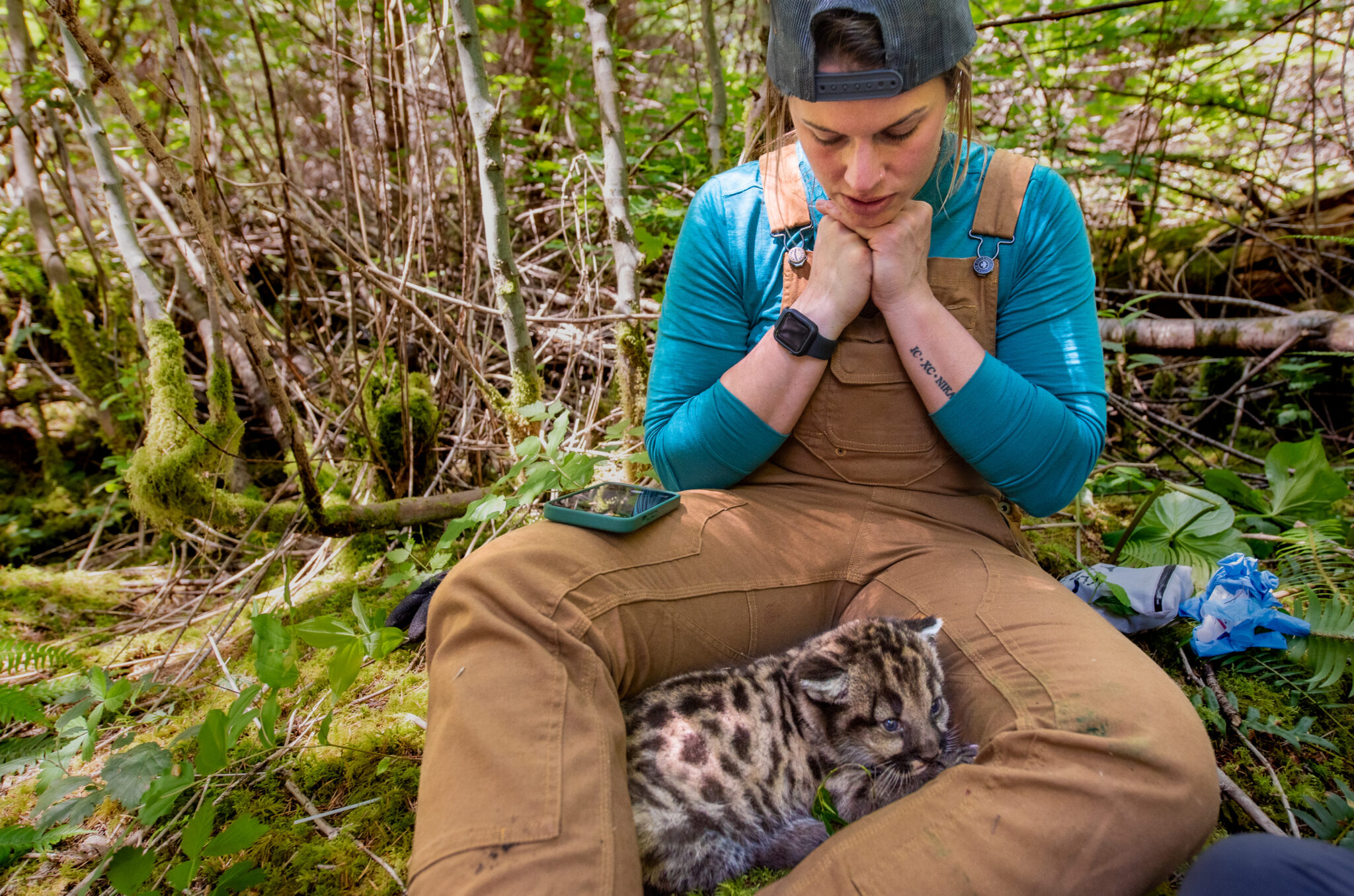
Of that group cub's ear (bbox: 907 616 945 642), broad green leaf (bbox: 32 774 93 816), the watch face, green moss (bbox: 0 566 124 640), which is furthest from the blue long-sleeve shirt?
green moss (bbox: 0 566 124 640)

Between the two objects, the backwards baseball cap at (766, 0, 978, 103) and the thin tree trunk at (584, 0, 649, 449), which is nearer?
the backwards baseball cap at (766, 0, 978, 103)

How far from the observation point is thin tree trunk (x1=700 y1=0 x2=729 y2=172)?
4363mm

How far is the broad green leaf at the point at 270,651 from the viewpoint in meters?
2.15

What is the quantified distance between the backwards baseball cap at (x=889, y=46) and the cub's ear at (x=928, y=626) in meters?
1.43

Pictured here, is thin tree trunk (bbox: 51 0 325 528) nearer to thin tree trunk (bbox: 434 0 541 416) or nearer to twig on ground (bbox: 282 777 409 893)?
thin tree trunk (bbox: 434 0 541 416)

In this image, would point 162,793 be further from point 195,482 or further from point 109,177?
point 109,177

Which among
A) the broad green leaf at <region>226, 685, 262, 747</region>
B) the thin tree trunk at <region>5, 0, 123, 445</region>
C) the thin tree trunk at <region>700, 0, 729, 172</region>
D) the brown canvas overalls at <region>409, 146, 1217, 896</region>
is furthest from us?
the thin tree trunk at <region>5, 0, 123, 445</region>

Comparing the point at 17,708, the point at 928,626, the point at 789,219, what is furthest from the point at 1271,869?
the point at 17,708

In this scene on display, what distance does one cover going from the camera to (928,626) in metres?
1.99

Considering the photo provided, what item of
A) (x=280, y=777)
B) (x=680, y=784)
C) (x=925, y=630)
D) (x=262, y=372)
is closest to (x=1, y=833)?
(x=280, y=777)

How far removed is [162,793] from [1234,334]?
5297 millimetres

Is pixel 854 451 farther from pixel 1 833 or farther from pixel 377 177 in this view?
pixel 377 177

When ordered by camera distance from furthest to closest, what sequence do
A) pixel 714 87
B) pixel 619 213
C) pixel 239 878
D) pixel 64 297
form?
pixel 64 297 < pixel 714 87 < pixel 619 213 < pixel 239 878

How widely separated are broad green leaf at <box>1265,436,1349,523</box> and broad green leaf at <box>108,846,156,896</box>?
14.4 feet
